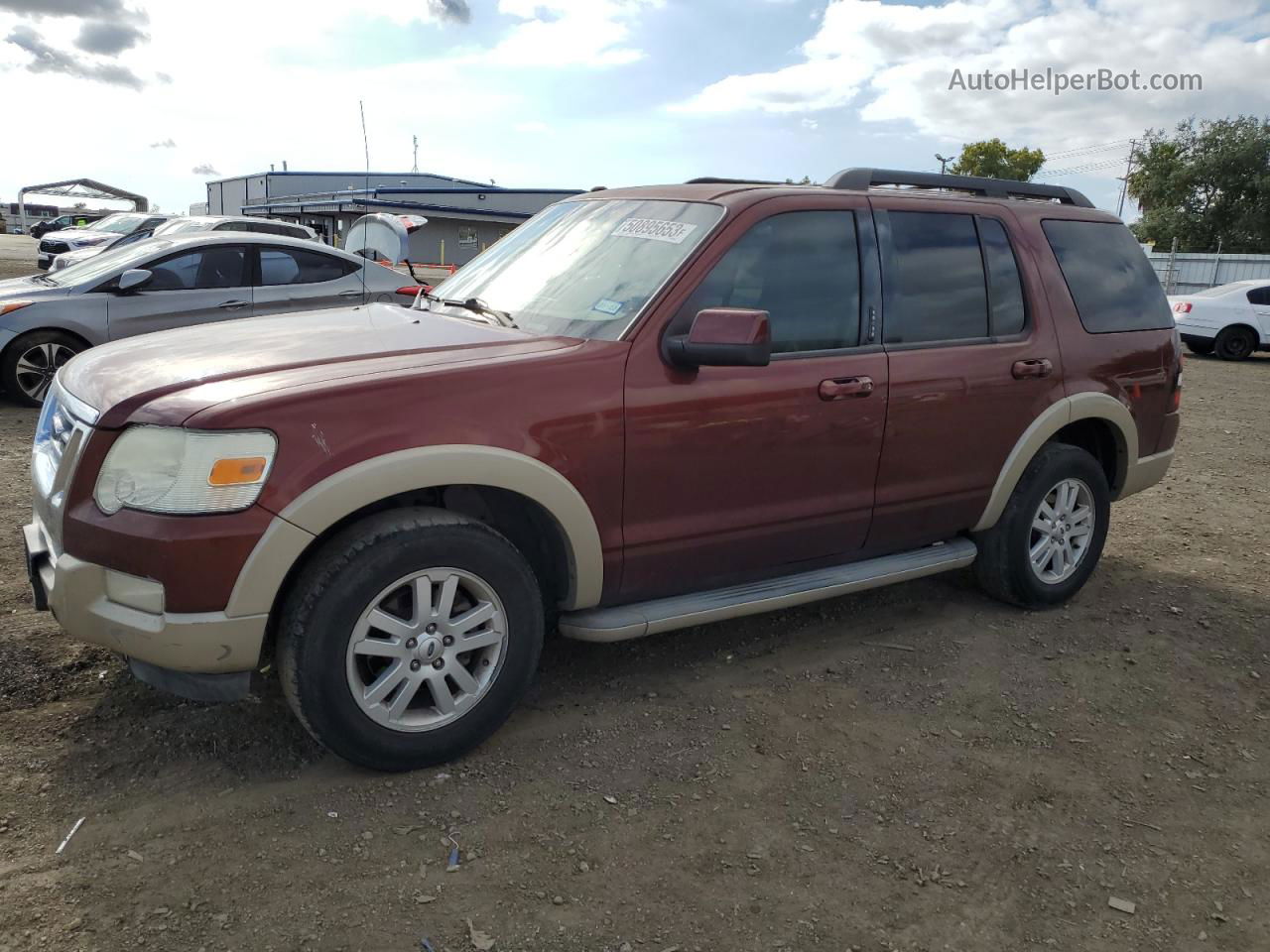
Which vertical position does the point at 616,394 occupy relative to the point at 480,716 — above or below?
above

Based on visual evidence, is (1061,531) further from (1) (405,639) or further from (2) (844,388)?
(1) (405,639)

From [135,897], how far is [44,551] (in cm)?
111

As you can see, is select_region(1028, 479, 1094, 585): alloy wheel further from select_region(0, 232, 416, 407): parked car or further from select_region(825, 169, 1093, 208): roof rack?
select_region(0, 232, 416, 407): parked car

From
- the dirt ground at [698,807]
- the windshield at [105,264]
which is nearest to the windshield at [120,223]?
the windshield at [105,264]

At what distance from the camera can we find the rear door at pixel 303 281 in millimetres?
8992

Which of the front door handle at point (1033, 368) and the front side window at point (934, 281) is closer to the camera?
the front side window at point (934, 281)

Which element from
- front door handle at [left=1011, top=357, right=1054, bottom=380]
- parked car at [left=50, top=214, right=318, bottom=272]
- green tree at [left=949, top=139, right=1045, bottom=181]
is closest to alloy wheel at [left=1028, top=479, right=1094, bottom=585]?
front door handle at [left=1011, top=357, right=1054, bottom=380]

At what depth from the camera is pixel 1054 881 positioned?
9.37 feet

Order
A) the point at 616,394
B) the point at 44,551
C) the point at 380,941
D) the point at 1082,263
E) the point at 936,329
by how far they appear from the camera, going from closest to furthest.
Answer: the point at 380,941
the point at 44,551
the point at 616,394
the point at 936,329
the point at 1082,263

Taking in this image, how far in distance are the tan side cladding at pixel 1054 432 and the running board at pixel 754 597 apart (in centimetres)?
24

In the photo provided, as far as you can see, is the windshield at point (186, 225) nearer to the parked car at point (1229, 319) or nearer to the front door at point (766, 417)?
the front door at point (766, 417)

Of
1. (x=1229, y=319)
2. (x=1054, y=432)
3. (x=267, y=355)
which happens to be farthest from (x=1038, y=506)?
(x=1229, y=319)

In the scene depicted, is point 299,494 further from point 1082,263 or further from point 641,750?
point 1082,263

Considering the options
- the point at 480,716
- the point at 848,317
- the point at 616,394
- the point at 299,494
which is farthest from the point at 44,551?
the point at 848,317
